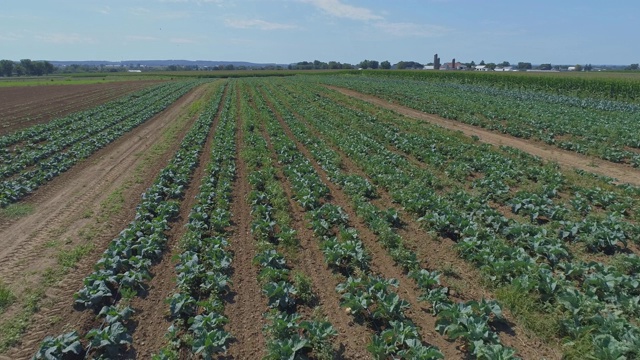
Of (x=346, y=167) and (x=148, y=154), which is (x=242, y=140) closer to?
(x=148, y=154)

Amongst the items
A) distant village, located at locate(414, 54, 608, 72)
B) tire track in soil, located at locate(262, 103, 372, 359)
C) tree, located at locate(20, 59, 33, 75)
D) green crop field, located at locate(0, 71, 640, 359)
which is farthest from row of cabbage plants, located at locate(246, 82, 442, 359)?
tree, located at locate(20, 59, 33, 75)

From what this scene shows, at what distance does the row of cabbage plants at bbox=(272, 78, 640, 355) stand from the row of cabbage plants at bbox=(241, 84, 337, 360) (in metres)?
3.38

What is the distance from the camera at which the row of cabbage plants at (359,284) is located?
18.1ft

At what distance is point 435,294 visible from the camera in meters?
6.59

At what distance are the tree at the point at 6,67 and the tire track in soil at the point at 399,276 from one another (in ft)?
563

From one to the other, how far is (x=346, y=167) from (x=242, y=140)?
743 cm

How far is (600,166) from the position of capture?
15.8m

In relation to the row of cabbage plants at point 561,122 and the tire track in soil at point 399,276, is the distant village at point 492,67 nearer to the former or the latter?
the row of cabbage plants at point 561,122

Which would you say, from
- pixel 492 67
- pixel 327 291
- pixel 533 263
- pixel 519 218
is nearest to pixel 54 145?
pixel 327 291

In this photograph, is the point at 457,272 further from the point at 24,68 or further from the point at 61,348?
the point at 24,68

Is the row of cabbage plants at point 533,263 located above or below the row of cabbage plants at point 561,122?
below

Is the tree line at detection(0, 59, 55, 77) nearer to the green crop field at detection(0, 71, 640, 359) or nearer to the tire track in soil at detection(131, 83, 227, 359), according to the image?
the green crop field at detection(0, 71, 640, 359)

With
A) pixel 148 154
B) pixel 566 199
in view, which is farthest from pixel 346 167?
pixel 148 154

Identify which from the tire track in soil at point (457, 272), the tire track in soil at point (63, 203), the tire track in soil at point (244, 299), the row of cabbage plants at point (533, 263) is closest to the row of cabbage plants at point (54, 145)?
the tire track in soil at point (63, 203)
